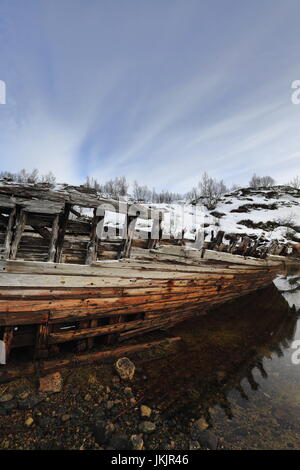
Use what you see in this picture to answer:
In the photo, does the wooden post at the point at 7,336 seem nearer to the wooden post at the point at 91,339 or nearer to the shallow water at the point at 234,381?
the wooden post at the point at 91,339

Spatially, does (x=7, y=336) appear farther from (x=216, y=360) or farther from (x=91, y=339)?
(x=216, y=360)

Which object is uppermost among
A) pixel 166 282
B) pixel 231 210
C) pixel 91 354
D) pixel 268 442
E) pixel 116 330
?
pixel 231 210

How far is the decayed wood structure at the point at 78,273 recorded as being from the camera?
349cm

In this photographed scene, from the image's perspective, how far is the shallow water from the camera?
3.21m

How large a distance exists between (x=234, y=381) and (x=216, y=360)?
2.15 ft

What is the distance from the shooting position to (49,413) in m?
3.02

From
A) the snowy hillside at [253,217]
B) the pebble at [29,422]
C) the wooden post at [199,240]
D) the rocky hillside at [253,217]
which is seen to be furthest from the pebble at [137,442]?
the snowy hillside at [253,217]

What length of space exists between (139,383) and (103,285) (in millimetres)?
2024

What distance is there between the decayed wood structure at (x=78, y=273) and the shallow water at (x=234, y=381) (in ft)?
4.23

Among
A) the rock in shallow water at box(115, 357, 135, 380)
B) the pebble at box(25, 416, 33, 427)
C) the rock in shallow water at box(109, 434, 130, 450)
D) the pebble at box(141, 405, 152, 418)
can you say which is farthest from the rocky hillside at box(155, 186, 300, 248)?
the pebble at box(25, 416, 33, 427)

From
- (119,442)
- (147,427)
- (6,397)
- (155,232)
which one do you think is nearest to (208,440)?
(147,427)

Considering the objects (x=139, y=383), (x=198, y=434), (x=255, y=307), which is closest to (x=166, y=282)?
(x=139, y=383)
